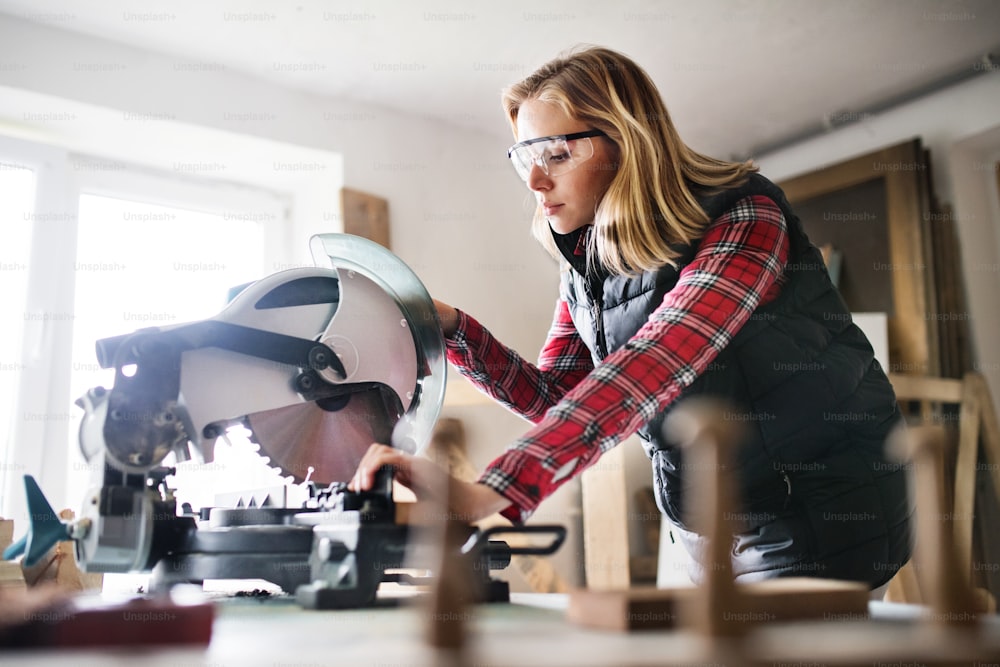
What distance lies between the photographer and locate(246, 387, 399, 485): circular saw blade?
47.0 inches

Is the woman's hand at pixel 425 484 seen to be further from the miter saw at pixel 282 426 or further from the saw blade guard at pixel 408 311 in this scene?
the saw blade guard at pixel 408 311

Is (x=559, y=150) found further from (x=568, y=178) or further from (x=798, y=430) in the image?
(x=798, y=430)

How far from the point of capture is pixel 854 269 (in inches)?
167

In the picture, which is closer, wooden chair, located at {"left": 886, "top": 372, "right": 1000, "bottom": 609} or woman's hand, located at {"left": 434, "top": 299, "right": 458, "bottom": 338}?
woman's hand, located at {"left": 434, "top": 299, "right": 458, "bottom": 338}

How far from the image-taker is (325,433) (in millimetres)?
1233

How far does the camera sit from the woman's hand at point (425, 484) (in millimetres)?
812

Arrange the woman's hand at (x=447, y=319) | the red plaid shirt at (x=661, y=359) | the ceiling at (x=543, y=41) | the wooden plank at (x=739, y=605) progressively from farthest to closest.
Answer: the ceiling at (x=543, y=41) → the woman's hand at (x=447, y=319) → the red plaid shirt at (x=661, y=359) → the wooden plank at (x=739, y=605)

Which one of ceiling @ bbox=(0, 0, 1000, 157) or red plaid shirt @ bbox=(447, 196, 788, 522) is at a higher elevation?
ceiling @ bbox=(0, 0, 1000, 157)

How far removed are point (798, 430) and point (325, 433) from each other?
29.6 inches

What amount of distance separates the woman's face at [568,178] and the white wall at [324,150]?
1.54 metres

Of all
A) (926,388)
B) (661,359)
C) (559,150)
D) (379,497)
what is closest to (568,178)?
(559,150)

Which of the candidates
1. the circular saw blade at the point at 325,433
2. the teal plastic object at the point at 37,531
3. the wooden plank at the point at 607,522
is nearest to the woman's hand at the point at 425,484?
the circular saw blade at the point at 325,433

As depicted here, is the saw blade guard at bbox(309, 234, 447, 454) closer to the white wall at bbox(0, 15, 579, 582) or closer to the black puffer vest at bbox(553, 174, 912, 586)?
the black puffer vest at bbox(553, 174, 912, 586)

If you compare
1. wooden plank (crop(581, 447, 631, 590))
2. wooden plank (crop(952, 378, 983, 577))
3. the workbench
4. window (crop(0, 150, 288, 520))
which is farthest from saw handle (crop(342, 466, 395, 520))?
wooden plank (crop(952, 378, 983, 577))
